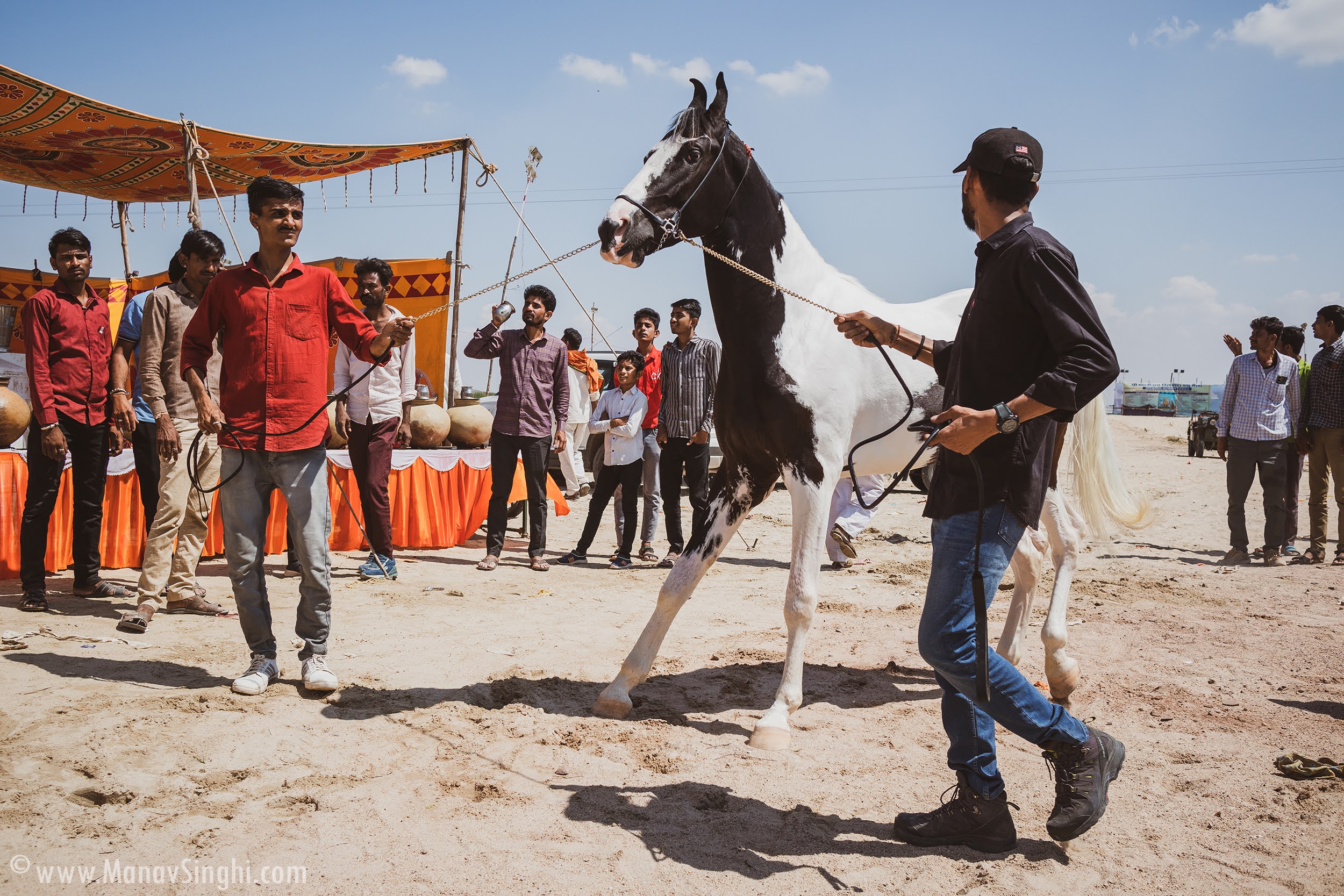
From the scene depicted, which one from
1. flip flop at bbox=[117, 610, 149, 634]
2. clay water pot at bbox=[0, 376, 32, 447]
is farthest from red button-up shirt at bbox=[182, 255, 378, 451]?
clay water pot at bbox=[0, 376, 32, 447]

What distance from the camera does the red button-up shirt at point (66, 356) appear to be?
4926 millimetres

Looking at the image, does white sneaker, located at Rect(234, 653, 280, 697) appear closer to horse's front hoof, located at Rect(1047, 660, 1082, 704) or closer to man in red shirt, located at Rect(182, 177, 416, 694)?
man in red shirt, located at Rect(182, 177, 416, 694)

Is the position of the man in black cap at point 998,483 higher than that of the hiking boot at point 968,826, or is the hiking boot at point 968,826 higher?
the man in black cap at point 998,483

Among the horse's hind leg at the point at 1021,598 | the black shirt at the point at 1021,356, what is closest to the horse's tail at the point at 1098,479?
the horse's hind leg at the point at 1021,598

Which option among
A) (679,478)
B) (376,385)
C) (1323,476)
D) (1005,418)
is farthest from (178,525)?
(1323,476)

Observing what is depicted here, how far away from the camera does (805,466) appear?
11.9 feet

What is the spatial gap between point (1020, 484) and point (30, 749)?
3.41 m

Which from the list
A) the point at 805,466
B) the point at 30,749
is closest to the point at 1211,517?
the point at 805,466

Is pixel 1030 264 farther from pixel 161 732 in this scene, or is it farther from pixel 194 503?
pixel 194 503

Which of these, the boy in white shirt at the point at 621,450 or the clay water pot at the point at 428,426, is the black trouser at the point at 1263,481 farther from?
the clay water pot at the point at 428,426

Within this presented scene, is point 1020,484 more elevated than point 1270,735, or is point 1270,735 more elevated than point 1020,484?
point 1020,484

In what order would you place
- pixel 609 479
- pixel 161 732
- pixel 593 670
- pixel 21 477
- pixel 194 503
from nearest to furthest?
1. pixel 161 732
2. pixel 593 670
3. pixel 194 503
4. pixel 21 477
5. pixel 609 479

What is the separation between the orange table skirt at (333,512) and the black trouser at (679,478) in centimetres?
150

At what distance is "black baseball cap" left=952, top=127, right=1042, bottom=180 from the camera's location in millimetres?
2373
